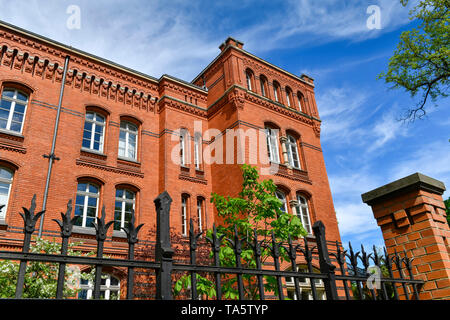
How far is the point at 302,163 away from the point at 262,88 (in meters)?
4.63

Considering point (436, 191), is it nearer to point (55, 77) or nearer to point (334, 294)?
point (334, 294)

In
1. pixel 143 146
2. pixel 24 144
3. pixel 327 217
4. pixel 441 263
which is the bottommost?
pixel 441 263

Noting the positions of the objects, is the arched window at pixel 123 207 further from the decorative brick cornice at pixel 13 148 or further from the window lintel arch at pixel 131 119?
the decorative brick cornice at pixel 13 148

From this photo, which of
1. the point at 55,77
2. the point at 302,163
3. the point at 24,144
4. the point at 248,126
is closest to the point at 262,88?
the point at 248,126

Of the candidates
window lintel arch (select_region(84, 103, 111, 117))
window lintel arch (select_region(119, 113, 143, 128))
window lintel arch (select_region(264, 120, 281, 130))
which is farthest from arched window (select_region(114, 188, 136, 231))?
window lintel arch (select_region(264, 120, 281, 130))

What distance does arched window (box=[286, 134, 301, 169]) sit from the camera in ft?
A: 55.7

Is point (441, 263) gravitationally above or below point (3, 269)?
below

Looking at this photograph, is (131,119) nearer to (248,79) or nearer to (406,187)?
(248,79)

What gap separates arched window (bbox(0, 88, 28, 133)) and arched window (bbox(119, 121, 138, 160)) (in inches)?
150

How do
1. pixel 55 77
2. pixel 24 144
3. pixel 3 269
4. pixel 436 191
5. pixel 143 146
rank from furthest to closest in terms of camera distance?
pixel 143 146
pixel 55 77
pixel 24 144
pixel 3 269
pixel 436 191

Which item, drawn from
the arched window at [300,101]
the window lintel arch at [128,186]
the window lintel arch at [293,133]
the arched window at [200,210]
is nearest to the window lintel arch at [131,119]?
the window lintel arch at [128,186]

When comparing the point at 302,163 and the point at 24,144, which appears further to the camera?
the point at 302,163
